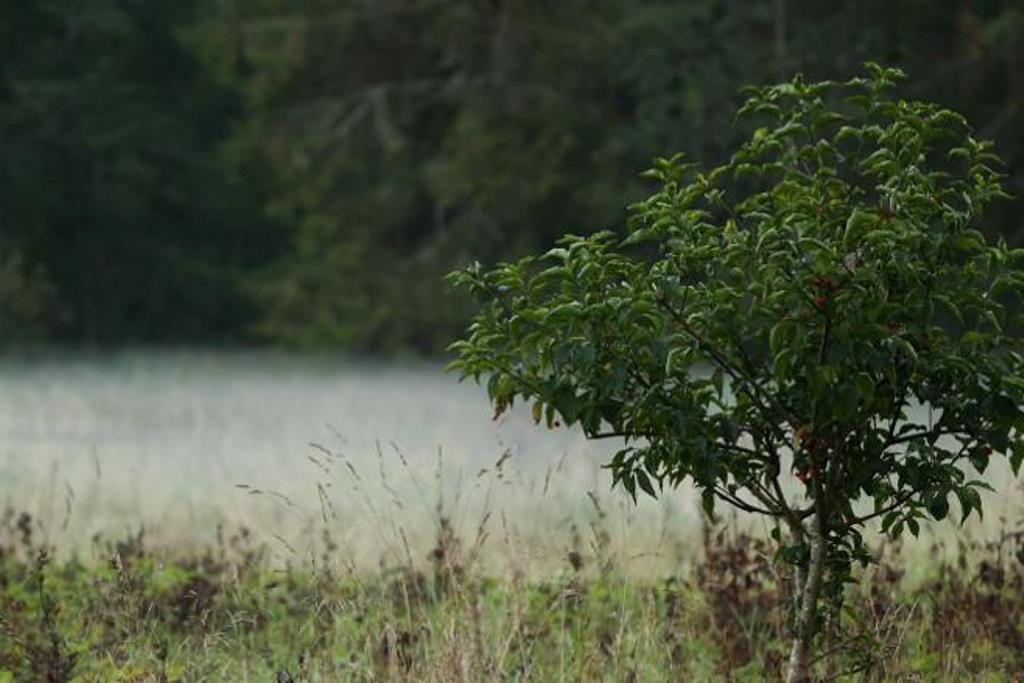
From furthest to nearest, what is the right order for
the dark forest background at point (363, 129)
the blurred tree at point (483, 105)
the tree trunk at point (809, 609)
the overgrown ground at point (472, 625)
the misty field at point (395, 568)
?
the dark forest background at point (363, 129) < the blurred tree at point (483, 105) < the misty field at point (395, 568) < the overgrown ground at point (472, 625) < the tree trunk at point (809, 609)

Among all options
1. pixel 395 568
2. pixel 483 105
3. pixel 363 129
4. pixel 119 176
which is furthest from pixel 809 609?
pixel 119 176

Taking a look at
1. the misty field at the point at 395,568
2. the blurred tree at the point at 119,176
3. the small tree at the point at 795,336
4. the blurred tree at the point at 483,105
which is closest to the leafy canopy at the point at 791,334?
the small tree at the point at 795,336

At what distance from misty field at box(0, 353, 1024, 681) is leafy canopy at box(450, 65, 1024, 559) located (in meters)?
0.60

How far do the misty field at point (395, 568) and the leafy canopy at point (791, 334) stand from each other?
1.97ft

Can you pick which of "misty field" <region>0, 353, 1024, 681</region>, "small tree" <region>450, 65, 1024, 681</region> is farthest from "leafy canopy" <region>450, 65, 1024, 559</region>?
"misty field" <region>0, 353, 1024, 681</region>

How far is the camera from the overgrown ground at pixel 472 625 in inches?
231

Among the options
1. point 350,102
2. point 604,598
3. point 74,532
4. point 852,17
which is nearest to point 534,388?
point 604,598

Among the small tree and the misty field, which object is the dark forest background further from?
the small tree

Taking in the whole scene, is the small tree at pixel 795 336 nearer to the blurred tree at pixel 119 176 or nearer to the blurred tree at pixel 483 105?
the blurred tree at pixel 483 105

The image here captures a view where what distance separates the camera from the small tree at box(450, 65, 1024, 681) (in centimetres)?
496

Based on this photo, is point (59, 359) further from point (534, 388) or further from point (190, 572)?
point (534, 388)

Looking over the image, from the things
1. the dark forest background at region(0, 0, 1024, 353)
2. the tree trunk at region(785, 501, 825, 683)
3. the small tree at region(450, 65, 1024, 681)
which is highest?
the dark forest background at region(0, 0, 1024, 353)

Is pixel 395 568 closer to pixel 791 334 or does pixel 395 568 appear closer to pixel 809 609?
pixel 809 609

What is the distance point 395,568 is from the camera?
8102 millimetres
